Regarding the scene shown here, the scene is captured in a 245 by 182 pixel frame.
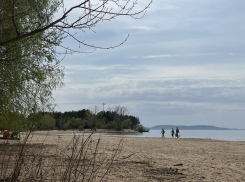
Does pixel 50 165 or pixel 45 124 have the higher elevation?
pixel 45 124

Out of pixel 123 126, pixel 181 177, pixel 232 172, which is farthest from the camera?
pixel 123 126

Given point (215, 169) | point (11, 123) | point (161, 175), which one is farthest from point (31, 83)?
point (215, 169)

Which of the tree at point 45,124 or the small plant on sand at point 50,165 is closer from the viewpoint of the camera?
the small plant on sand at point 50,165

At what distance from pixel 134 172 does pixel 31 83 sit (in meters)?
6.20

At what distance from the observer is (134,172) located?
298 inches

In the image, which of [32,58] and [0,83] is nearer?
[0,83]

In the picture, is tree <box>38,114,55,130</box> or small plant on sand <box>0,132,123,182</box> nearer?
small plant on sand <box>0,132,123,182</box>

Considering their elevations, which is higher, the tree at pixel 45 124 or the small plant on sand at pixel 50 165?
the tree at pixel 45 124

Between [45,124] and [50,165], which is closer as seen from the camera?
[50,165]

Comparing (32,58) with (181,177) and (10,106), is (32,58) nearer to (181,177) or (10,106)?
(10,106)

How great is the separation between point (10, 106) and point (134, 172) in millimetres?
6128

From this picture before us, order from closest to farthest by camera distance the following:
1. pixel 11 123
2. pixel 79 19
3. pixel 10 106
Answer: pixel 79 19 < pixel 10 106 < pixel 11 123

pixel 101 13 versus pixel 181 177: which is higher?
pixel 101 13

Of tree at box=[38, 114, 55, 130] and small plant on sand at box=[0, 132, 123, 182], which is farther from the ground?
tree at box=[38, 114, 55, 130]
